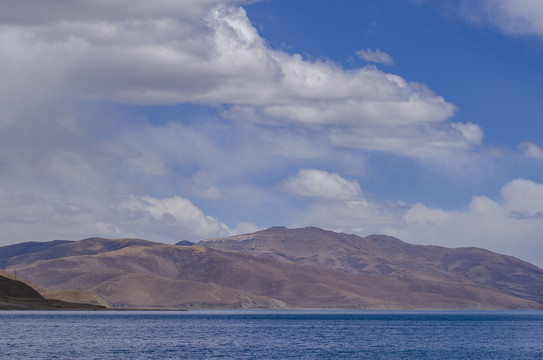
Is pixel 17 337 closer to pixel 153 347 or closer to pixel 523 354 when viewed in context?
pixel 153 347

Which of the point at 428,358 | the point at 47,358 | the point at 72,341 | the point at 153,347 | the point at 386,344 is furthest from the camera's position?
the point at 386,344

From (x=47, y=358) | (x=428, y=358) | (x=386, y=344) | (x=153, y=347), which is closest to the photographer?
(x=47, y=358)

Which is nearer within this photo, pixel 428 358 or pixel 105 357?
pixel 105 357

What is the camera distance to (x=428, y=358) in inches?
4240

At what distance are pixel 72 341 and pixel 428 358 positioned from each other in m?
56.5

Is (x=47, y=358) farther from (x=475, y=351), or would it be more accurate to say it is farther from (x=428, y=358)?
(x=475, y=351)

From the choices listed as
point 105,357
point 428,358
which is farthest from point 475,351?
point 105,357

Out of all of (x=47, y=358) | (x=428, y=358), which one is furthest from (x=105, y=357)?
(x=428, y=358)

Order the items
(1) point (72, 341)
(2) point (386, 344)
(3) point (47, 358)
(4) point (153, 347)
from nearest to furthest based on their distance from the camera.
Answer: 1. (3) point (47, 358)
2. (4) point (153, 347)
3. (1) point (72, 341)
4. (2) point (386, 344)

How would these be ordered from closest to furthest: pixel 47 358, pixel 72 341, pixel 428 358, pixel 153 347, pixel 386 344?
pixel 47 358, pixel 428 358, pixel 153 347, pixel 72 341, pixel 386 344

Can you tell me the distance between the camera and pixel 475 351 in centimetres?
12131

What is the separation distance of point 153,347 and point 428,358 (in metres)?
40.8

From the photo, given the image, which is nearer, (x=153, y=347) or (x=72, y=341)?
(x=153, y=347)

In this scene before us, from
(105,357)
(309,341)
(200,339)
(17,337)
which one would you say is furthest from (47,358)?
(309,341)
